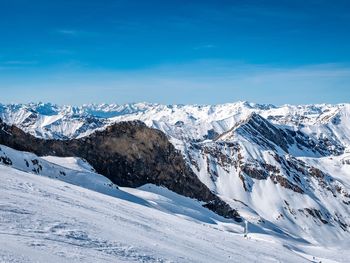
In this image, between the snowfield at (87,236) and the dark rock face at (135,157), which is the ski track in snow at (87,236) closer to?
the snowfield at (87,236)

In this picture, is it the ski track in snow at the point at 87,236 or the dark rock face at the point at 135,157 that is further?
the dark rock face at the point at 135,157

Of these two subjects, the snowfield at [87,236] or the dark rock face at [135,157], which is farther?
the dark rock face at [135,157]

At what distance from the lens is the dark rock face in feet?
206

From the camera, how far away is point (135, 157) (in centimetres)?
6850

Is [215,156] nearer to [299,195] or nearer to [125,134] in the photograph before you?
[299,195]

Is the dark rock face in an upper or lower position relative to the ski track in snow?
upper

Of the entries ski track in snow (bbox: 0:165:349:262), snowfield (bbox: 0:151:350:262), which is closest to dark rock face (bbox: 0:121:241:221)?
snowfield (bbox: 0:151:350:262)

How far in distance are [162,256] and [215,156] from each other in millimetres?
173373

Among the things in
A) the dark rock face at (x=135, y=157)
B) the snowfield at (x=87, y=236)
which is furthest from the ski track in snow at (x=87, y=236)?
the dark rock face at (x=135, y=157)

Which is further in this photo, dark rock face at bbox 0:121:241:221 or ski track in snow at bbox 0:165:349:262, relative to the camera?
dark rock face at bbox 0:121:241:221

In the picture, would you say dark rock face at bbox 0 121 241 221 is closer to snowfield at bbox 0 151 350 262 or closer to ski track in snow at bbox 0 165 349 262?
snowfield at bbox 0 151 350 262

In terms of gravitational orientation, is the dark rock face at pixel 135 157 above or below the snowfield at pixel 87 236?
above

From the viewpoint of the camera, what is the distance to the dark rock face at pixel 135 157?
206 feet

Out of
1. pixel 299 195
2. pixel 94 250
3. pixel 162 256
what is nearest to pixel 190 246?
pixel 162 256
